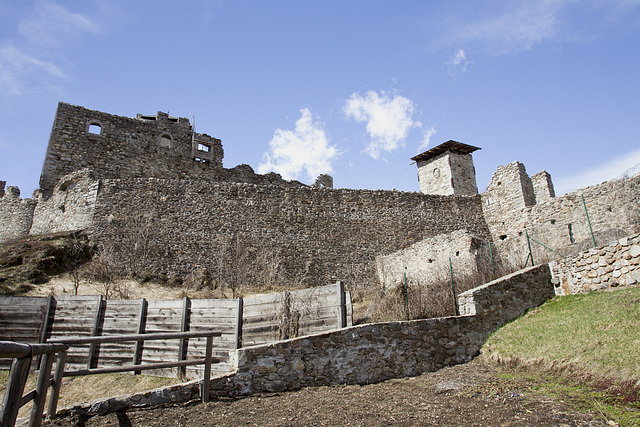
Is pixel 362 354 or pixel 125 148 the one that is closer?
pixel 362 354

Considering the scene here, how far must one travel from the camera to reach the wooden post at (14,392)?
362 centimetres

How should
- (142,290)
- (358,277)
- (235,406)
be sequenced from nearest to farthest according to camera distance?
→ (235,406), (142,290), (358,277)

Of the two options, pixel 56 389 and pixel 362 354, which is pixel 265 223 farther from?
pixel 56 389

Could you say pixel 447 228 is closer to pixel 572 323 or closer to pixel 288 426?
pixel 572 323

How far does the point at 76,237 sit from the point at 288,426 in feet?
46.6

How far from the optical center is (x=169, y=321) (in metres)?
10.2

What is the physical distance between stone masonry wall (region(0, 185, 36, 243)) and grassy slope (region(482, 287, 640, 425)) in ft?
68.9

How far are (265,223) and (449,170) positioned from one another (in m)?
15.1

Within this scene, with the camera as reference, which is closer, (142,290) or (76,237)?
(142,290)

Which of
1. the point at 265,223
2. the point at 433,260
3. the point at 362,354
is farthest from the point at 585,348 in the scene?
the point at 265,223

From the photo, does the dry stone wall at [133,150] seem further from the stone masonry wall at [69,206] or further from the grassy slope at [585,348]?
the grassy slope at [585,348]

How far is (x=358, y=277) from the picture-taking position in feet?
62.0

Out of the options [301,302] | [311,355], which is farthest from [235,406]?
[301,302]

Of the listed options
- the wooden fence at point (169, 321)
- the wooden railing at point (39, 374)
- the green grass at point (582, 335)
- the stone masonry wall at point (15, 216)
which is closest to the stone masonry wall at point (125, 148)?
the stone masonry wall at point (15, 216)
